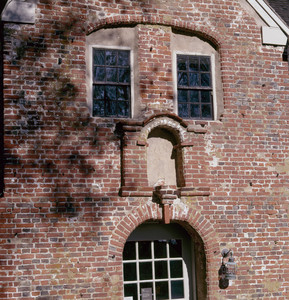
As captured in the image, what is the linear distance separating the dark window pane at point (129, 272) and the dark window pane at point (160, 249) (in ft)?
1.76

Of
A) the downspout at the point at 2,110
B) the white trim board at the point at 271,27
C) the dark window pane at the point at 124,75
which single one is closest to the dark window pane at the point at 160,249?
the downspout at the point at 2,110

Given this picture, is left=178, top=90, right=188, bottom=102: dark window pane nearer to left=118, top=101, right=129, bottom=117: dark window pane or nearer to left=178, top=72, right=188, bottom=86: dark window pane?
left=178, top=72, right=188, bottom=86: dark window pane

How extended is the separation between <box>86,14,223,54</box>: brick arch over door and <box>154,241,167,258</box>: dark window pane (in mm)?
4135

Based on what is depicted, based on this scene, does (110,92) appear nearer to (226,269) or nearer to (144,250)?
(144,250)

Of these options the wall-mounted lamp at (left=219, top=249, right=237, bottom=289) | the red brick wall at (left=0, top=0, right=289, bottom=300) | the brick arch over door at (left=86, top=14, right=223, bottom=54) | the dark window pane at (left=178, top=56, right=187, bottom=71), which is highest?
the brick arch over door at (left=86, top=14, right=223, bottom=54)

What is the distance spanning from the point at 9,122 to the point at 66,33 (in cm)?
201

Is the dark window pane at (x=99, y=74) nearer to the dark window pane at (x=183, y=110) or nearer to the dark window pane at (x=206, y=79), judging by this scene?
the dark window pane at (x=183, y=110)

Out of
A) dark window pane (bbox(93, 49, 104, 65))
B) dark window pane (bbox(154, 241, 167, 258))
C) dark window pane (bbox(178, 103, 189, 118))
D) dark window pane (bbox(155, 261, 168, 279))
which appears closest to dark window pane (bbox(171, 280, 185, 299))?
dark window pane (bbox(155, 261, 168, 279))

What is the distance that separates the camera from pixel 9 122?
7969mm

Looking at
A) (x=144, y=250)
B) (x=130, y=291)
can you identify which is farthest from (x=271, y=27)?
(x=130, y=291)

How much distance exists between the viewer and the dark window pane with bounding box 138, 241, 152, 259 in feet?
29.0

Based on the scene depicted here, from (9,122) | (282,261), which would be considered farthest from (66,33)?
(282,261)

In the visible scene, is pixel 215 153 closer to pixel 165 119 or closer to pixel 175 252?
pixel 165 119

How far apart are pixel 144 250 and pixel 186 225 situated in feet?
3.15
